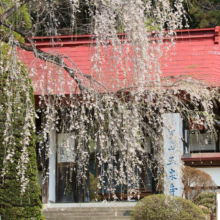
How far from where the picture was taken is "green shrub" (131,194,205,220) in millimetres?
5410

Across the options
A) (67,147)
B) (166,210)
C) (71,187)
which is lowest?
(166,210)

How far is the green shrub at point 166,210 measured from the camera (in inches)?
213

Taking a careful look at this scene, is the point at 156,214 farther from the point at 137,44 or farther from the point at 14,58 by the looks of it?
the point at 14,58

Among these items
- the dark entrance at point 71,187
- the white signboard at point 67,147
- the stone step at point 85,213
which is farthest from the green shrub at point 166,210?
the dark entrance at point 71,187

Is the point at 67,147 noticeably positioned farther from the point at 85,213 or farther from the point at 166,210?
the point at 85,213

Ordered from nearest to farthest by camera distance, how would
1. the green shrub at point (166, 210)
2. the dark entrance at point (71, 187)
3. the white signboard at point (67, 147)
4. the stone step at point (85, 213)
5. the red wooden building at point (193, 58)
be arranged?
the white signboard at point (67, 147) < the green shrub at point (166, 210) < the stone step at point (85, 213) < the red wooden building at point (193, 58) < the dark entrance at point (71, 187)

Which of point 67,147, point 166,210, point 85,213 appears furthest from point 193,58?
point 67,147

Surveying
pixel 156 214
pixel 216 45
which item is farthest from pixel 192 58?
pixel 156 214

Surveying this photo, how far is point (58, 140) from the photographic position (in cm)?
817

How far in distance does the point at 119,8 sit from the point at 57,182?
541 cm

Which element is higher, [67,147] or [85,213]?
→ [67,147]

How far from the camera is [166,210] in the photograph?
5477mm

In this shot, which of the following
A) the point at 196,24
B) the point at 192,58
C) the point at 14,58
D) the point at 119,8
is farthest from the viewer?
the point at 196,24

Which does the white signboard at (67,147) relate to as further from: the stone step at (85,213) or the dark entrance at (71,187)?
the stone step at (85,213)
